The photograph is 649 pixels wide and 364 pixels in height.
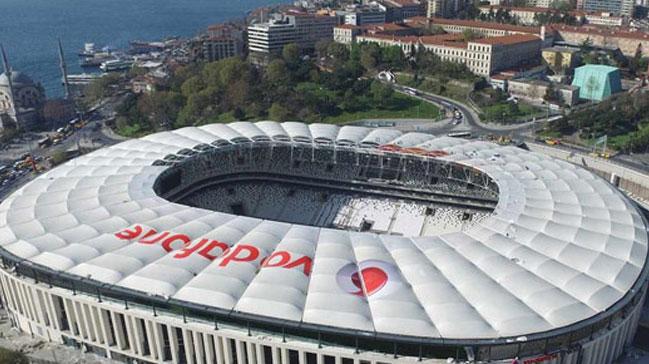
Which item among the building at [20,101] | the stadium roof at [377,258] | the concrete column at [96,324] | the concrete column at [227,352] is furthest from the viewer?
the building at [20,101]

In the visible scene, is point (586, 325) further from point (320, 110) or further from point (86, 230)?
point (320, 110)

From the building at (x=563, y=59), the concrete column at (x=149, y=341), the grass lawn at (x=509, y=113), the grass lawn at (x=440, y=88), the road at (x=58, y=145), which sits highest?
the building at (x=563, y=59)

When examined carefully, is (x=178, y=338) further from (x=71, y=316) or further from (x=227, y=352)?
(x=71, y=316)

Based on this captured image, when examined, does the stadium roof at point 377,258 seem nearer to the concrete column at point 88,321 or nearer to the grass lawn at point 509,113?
the concrete column at point 88,321

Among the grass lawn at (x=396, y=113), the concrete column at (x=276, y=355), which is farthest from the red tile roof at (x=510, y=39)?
the concrete column at (x=276, y=355)

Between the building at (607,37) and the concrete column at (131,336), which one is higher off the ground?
the building at (607,37)

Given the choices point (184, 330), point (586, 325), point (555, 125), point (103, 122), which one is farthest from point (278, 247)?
point (103, 122)

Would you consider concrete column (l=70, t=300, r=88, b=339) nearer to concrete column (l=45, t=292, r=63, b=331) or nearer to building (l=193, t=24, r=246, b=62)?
concrete column (l=45, t=292, r=63, b=331)

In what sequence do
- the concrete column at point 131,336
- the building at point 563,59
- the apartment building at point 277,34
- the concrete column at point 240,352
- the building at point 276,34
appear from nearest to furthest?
the concrete column at point 240,352 < the concrete column at point 131,336 < the building at point 563,59 < the building at point 276,34 < the apartment building at point 277,34

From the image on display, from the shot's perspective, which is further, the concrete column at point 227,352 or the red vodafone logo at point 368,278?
the red vodafone logo at point 368,278
